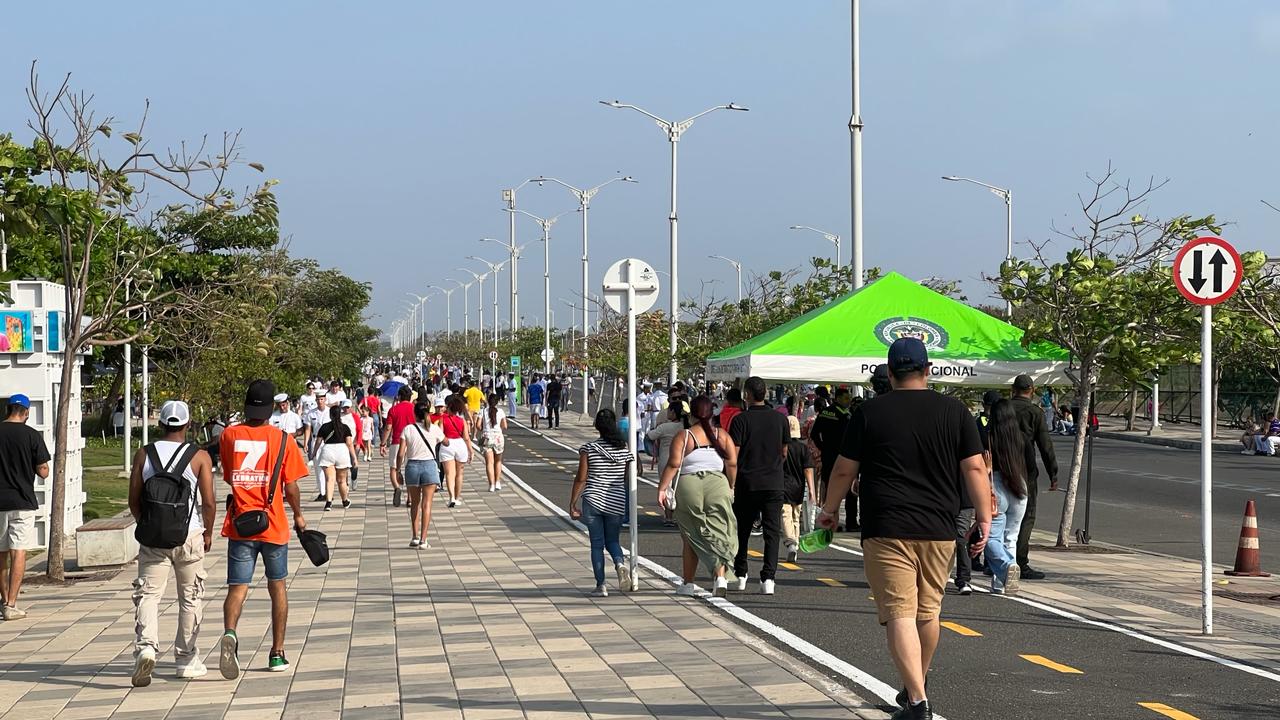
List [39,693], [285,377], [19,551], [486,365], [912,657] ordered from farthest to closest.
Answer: [486,365] < [285,377] < [19,551] < [39,693] < [912,657]

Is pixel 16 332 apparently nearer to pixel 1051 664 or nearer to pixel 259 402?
pixel 259 402

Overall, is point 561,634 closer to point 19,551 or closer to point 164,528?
point 164,528

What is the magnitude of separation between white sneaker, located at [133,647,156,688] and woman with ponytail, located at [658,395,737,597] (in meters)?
4.34

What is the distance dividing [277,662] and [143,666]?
774mm

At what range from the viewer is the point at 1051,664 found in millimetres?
8930

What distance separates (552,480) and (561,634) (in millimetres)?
16837

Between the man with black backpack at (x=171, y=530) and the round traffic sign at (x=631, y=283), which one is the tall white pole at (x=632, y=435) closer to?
the round traffic sign at (x=631, y=283)

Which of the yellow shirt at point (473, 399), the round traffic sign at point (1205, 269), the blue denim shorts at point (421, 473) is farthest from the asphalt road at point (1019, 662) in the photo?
the yellow shirt at point (473, 399)

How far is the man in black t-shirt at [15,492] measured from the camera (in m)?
11.5

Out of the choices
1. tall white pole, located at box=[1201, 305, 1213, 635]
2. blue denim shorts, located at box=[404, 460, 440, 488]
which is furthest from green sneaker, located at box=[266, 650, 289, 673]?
blue denim shorts, located at box=[404, 460, 440, 488]

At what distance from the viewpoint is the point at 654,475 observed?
94.4 ft

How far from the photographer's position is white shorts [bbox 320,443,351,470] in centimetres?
2133

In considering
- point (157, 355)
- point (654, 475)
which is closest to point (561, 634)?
point (654, 475)

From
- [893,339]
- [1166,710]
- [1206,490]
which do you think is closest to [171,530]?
[1166,710]
